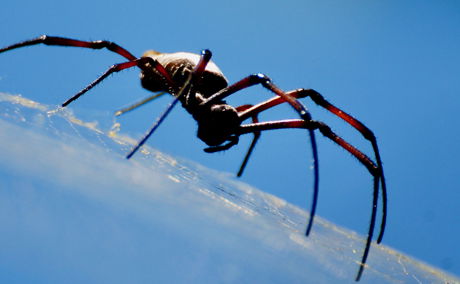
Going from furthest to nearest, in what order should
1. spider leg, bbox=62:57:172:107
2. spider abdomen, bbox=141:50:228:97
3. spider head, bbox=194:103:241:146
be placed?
1. spider abdomen, bbox=141:50:228:97
2. spider leg, bbox=62:57:172:107
3. spider head, bbox=194:103:241:146

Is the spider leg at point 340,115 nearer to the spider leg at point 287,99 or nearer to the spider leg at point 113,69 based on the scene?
the spider leg at point 287,99

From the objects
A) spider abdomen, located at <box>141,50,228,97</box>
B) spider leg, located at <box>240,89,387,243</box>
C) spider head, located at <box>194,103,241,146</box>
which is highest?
spider abdomen, located at <box>141,50,228,97</box>

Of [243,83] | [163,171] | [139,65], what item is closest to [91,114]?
[139,65]

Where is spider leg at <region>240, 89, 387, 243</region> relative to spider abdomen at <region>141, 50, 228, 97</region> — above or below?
below

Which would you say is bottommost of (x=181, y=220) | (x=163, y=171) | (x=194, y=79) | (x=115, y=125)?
(x=181, y=220)

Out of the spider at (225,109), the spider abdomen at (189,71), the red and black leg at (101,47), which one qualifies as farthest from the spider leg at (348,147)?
the spider abdomen at (189,71)

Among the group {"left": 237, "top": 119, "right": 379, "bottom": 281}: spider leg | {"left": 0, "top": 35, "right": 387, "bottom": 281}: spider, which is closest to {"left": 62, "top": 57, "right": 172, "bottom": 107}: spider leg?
{"left": 0, "top": 35, "right": 387, "bottom": 281}: spider

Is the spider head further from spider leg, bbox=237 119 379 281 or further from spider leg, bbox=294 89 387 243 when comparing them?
spider leg, bbox=294 89 387 243

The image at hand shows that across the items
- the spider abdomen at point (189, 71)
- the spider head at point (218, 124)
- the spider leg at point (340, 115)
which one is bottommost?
the spider head at point (218, 124)

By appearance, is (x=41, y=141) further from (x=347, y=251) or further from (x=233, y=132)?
(x=347, y=251)
